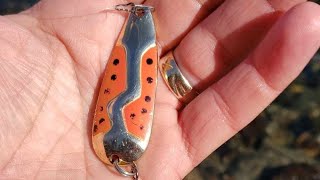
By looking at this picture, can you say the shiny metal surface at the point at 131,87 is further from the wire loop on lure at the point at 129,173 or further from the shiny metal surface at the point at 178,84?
the shiny metal surface at the point at 178,84

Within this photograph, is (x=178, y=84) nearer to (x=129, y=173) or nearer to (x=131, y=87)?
(x=131, y=87)

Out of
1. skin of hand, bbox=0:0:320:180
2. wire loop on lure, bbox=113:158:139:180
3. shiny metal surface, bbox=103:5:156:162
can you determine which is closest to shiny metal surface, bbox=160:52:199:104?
skin of hand, bbox=0:0:320:180

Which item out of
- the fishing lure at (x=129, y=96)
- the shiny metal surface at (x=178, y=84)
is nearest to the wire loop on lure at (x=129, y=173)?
the fishing lure at (x=129, y=96)

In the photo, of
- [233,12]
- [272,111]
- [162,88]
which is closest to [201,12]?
[233,12]

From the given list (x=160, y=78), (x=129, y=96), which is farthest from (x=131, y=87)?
(x=160, y=78)

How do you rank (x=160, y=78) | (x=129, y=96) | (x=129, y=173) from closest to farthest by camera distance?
(x=129, y=173), (x=129, y=96), (x=160, y=78)
